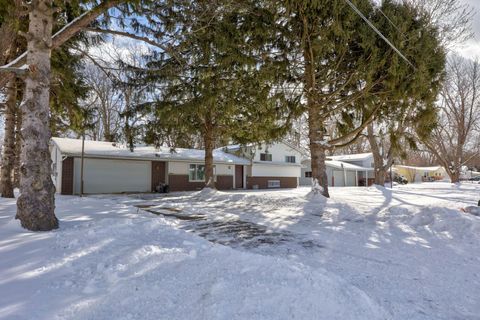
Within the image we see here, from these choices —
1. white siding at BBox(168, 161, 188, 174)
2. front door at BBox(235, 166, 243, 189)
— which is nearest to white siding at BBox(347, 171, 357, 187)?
front door at BBox(235, 166, 243, 189)

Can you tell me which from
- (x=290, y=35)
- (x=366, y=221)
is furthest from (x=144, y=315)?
(x=290, y=35)

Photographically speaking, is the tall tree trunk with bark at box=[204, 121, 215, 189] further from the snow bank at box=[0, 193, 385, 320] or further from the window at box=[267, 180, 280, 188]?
the snow bank at box=[0, 193, 385, 320]

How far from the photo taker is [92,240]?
483 cm

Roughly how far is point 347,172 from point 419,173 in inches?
968

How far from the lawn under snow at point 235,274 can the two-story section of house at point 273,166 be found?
19800 millimetres

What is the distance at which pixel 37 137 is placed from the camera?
18.5ft

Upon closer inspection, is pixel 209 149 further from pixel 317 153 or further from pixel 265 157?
pixel 265 157

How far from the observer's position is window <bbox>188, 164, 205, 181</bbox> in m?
22.9

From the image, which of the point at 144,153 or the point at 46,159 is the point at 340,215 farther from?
the point at 144,153

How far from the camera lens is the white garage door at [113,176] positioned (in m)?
18.1

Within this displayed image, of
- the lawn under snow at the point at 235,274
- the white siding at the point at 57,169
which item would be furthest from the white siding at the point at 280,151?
the lawn under snow at the point at 235,274

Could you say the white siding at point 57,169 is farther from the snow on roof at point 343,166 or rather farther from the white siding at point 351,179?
the white siding at point 351,179

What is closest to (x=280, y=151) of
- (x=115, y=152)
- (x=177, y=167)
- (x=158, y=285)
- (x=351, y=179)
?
(x=177, y=167)

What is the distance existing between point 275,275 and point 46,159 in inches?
188
